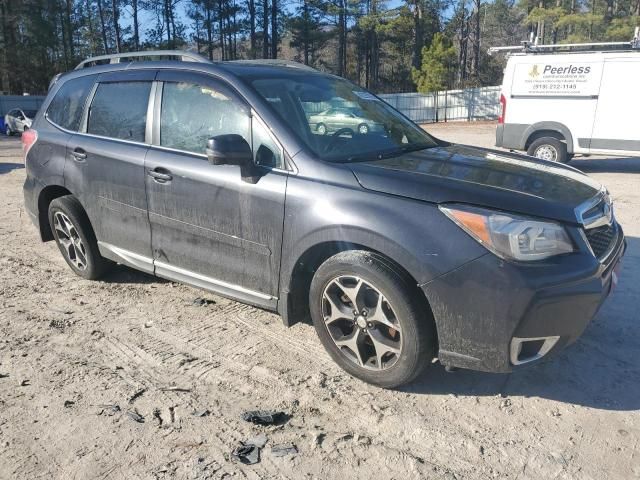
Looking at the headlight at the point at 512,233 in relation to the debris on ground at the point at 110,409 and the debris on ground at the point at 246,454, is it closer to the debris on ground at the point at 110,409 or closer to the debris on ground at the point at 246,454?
the debris on ground at the point at 246,454

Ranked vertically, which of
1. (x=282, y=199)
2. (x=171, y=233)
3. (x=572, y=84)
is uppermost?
(x=572, y=84)

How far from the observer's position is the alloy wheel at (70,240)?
15.6 ft

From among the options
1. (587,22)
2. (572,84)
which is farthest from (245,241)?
(587,22)

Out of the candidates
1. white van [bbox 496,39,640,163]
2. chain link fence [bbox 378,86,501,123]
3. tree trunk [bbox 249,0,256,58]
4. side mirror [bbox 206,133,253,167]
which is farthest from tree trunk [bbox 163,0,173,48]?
side mirror [bbox 206,133,253,167]

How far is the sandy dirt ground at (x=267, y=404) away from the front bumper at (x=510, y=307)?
14.9 inches

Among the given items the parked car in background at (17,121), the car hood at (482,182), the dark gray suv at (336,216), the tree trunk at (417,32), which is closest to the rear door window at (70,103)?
the dark gray suv at (336,216)

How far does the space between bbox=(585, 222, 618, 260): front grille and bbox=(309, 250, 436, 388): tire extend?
93 cm

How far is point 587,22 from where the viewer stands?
36.9m

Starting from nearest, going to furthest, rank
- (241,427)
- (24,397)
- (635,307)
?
(241,427) < (24,397) < (635,307)

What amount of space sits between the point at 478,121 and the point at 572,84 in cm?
2361

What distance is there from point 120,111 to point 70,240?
52.1 inches

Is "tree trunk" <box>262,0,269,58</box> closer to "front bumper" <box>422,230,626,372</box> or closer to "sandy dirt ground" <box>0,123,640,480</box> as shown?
"sandy dirt ground" <box>0,123,640,480</box>

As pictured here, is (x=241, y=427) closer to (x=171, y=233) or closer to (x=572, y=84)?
(x=171, y=233)

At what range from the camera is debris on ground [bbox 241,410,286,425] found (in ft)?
9.37
